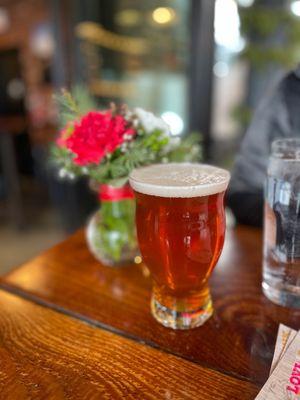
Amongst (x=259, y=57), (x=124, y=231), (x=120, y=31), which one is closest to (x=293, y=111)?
(x=124, y=231)

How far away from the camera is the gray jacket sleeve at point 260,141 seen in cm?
97

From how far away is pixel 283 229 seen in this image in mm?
591

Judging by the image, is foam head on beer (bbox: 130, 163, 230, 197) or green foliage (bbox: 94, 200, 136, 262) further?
green foliage (bbox: 94, 200, 136, 262)

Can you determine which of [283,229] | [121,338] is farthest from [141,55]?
[121,338]

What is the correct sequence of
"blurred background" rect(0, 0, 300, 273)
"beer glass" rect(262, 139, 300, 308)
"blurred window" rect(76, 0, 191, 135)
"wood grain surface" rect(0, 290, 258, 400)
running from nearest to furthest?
1. "wood grain surface" rect(0, 290, 258, 400)
2. "beer glass" rect(262, 139, 300, 308)
3. "blurred background" rect(0, 0, 300, 273)
4. "blurred window" rect(76, 0, 191, 135)

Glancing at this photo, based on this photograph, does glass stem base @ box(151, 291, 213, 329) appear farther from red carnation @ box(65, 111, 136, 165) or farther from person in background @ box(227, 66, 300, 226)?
person in background @ box(227, 66, 300, 226)

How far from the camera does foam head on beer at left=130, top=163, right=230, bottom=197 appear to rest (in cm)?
49

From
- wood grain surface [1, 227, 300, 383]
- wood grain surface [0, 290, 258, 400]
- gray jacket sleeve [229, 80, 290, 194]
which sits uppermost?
gray jacket sleeve [229, 80, 290, 194]

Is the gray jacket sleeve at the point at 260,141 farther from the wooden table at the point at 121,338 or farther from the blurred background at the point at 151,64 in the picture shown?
the blurred background at the point at 151,64

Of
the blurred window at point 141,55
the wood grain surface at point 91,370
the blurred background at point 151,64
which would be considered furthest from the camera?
the blurred window at point 141,55

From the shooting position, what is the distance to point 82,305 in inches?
25.5

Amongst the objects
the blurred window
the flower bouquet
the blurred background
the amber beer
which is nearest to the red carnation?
the flower bouquet

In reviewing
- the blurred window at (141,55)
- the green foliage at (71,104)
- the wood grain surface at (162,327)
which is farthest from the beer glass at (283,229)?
the blurred window at (141,55)

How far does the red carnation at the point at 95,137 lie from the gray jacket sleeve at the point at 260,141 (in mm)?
460
